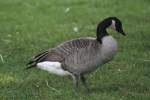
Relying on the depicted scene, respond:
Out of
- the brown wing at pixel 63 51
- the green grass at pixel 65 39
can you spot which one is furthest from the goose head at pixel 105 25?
the green grass at pixel 65 39

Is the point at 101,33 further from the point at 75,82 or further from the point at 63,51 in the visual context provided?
the point at 75,82

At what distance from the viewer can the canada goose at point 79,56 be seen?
26.4 ft

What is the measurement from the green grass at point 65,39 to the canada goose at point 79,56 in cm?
39

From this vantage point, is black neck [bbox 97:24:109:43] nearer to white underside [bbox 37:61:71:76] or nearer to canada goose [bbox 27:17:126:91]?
canada goose [bbox 27:17:126:91]

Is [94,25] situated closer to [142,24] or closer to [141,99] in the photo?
[142,24]


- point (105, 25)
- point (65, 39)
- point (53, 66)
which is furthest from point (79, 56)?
point (65, 39)

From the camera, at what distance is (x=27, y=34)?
13164 millimetres

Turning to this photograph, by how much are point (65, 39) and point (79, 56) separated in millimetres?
4566

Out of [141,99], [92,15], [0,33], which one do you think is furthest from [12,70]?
[92,15]

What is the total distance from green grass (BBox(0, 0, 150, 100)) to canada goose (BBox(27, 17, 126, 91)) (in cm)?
39

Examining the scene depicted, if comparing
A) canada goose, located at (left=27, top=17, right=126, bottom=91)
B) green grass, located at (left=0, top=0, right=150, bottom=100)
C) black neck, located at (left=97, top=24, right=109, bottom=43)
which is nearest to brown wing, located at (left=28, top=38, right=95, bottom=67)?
canada goose, located at (left=27, top=17, right=126, bottom=91)

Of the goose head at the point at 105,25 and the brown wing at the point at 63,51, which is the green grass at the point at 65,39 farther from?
the goose head at the point at 105,25

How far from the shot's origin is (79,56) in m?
8.07

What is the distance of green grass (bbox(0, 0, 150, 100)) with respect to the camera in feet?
27.9
